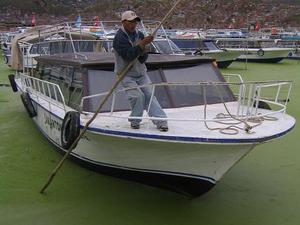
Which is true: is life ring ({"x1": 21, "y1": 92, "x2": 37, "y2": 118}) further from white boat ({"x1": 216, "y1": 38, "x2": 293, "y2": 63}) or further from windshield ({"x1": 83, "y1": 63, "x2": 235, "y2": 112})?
white boat ({"x1": 216, "y1": 38, "x2": 293, "y2": 63})

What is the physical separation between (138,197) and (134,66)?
1603 mm

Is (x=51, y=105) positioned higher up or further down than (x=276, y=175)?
higher up

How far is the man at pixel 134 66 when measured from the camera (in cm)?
530

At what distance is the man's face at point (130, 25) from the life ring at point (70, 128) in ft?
3.76

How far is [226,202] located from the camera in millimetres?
5973

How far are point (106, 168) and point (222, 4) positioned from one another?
52.0m

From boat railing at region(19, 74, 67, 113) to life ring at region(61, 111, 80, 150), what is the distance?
0.52 meters

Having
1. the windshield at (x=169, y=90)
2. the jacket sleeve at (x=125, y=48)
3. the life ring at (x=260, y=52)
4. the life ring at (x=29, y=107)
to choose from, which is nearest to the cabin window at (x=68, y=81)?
the windshield at (x=169, y=90)

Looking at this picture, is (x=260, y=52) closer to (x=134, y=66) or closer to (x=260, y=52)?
(x=260, y=52)

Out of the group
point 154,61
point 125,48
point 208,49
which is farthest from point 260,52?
point 125,48

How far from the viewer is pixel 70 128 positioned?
5.78 metres

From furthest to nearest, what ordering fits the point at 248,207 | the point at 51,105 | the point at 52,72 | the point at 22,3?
the point at 22,3, the point at 52,72, the point at 51,105, the point at 248,207

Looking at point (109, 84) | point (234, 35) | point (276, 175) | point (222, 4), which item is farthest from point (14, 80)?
point (222, 4)

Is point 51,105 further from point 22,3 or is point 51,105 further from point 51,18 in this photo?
point 22,3
